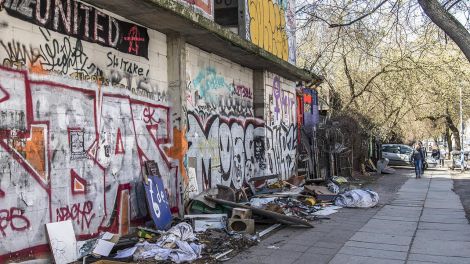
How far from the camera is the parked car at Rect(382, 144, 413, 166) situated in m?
34.7

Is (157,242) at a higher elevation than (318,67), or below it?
below

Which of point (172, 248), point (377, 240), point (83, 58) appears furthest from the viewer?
point (377, 240)

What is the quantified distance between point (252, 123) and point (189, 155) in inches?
185

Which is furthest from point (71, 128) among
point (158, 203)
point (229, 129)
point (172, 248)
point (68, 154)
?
point (229, 129)

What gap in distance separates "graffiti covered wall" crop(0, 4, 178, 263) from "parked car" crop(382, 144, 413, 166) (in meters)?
Result: 28.2

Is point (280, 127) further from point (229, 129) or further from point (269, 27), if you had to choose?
point (229, 129)

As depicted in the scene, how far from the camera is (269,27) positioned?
51.6 feet

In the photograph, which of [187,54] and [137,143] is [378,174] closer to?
[187,54]

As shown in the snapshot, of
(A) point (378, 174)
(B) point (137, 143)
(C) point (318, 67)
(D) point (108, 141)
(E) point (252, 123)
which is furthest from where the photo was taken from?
(A) point (378, 174)

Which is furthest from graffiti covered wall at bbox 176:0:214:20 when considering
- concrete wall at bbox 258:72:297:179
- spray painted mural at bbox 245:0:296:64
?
concrete wall at bbox 258:72:297:179

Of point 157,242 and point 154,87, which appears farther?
point 154,87

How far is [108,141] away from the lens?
8062 mm

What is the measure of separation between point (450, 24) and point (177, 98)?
5408 millimetres

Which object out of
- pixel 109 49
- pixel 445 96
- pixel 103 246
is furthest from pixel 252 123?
pixel 445 96
